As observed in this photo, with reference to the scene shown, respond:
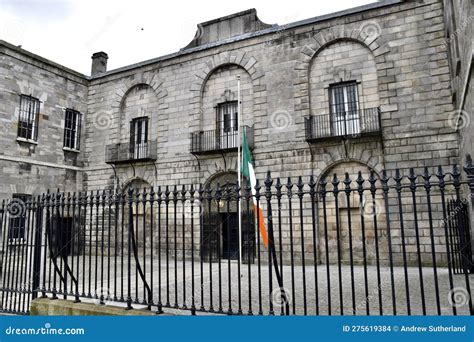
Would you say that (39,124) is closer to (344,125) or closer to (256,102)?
(256,102)

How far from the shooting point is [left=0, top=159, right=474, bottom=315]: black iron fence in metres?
5.12

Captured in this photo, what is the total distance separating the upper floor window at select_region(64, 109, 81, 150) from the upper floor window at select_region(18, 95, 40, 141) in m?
1.97

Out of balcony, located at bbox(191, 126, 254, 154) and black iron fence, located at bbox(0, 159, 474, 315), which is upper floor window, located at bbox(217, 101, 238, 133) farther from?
black iron fence, located at bbox(0, 159, 474, 315)

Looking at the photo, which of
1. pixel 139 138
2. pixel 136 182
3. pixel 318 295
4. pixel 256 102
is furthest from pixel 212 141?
pixel 318 295

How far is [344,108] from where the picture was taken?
15391mm

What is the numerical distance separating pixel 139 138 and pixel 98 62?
6.76 m

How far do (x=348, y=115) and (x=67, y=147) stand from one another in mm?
15360

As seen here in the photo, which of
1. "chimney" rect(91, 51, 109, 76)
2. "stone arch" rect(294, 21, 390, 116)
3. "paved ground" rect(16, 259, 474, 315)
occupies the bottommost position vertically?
"paved ground" rect(16, 259, 474, 315)

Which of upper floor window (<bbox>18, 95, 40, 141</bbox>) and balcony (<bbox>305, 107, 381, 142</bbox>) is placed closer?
balcony (<bbox>305, 107, 381, 142</bbox>)

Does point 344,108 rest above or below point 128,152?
above

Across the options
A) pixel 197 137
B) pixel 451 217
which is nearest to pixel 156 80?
pixel 197 137

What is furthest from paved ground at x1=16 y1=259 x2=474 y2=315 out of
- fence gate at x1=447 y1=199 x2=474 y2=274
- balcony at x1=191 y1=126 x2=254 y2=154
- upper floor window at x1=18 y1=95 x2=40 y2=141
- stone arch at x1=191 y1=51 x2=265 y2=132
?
upper floor window at x1=18 y1=95 x2=40 y2=141

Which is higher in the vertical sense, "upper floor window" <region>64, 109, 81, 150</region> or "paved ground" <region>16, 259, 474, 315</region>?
"upper floor window" <region>64, 109, 81, 150</region>

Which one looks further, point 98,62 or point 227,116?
point 98,62
